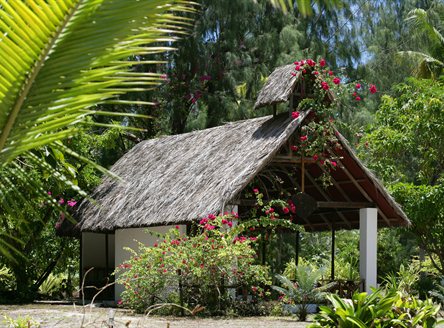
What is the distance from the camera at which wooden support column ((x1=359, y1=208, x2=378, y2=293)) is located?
1549 cm

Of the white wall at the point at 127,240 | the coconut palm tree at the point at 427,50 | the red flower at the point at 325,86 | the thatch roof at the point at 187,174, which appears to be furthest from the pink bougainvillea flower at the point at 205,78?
the red flower at the point at 325,86

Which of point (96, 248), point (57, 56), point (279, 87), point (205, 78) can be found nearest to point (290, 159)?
point (279, 87)

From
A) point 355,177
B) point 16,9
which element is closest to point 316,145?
point 355,177

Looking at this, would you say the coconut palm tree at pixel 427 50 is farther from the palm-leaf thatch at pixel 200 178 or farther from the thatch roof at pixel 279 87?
the thatch roof at pixel 279 87

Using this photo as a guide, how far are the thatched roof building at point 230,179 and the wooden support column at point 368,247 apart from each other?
21cm

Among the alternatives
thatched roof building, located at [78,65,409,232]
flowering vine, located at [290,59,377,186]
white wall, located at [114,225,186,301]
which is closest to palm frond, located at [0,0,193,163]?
thatched roof building, located at [78,65,409,232]

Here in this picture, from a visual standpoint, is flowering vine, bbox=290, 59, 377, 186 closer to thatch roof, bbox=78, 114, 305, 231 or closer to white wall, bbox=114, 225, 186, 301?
Answer: thatch roof, bbox=78, 114, 305, 231

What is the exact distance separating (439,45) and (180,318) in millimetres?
14572

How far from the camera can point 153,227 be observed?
1639cm

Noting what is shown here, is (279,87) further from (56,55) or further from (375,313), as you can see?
(56,55)

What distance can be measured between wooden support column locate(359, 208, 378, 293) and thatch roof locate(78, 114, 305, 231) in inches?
99.0

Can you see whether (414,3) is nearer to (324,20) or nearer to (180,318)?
(324,20)

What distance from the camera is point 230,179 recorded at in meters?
13.9

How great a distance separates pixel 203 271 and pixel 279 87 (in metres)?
3.62
